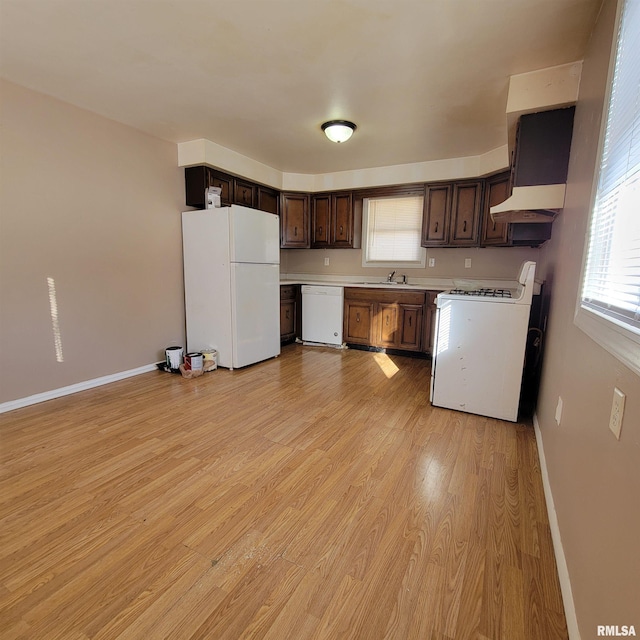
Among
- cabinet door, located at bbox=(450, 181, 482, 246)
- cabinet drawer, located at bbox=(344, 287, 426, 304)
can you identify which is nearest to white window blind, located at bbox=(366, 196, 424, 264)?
cabinet door, located at bbox=(450, 181, 482, 246)

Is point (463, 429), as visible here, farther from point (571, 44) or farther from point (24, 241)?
point (24, 241)

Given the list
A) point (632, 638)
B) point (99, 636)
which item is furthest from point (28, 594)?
point (632, 638)

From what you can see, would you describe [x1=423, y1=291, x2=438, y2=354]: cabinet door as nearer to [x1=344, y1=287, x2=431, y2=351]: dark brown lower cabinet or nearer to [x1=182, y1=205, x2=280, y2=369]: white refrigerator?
[x1=344, y1=287, x2=431, y2=351]: dark brown lower cabinet

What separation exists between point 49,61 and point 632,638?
354cm

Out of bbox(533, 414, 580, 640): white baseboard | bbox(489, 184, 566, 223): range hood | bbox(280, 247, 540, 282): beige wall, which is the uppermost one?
bbox(489, 184, 566, 223): range hood

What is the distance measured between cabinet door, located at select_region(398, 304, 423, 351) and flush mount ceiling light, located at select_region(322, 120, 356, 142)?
2033 millimetres

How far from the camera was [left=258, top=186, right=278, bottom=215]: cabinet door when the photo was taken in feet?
14.4

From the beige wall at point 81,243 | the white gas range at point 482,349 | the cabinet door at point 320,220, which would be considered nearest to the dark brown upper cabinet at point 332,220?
the cabinet door at point 320,220

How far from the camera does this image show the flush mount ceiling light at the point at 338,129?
115 inches

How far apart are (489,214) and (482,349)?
6.59ft

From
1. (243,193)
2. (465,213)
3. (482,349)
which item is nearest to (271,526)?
(482,349)

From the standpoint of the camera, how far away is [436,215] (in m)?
4.17

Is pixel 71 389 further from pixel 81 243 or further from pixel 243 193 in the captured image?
pixel 243 193

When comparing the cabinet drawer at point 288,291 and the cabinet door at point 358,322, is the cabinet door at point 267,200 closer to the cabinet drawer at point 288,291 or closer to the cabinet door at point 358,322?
the cabinet drawer at point 288,291
